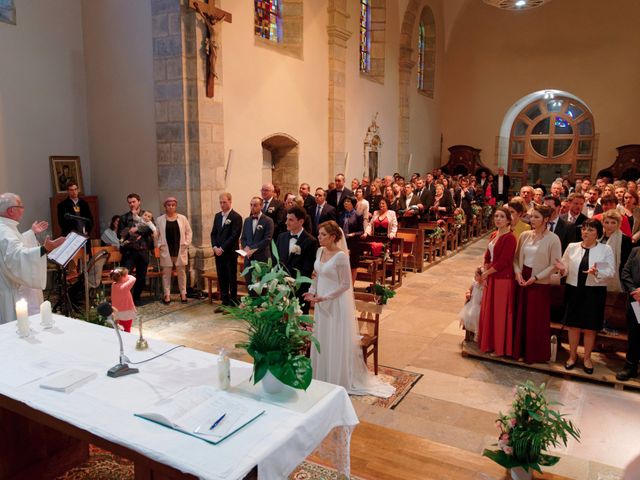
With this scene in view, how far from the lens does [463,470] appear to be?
3.53m

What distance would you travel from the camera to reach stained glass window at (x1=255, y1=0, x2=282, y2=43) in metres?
10.8

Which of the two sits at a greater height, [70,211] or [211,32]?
[211,32]

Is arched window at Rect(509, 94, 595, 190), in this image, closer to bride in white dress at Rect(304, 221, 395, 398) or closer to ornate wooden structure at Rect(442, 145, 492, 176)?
ornate wooden structure at Rect(442, 145, 492, 176)

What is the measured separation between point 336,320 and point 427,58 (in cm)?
1712

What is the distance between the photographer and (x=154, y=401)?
9.20 ft

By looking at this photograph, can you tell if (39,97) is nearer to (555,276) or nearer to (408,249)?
(408,249)

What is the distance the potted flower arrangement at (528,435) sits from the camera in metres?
3.22

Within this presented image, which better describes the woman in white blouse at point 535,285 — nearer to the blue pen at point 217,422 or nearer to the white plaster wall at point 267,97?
the blue pen at point 217,422

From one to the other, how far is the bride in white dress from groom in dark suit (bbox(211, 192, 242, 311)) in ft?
9.88

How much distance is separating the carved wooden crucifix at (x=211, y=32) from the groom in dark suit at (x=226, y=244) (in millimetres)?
1999

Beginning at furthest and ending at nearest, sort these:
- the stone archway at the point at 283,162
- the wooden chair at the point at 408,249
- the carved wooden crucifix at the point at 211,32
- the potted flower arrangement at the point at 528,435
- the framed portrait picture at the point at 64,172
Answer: the stone archway at the point at 283,162 < the wooden chair at the point at 408,249 < the framed portrait picture at the point at 64,172 < the carved wooden crucifix at the point at 211,32 < the potted flower arrangement at the point at 528,435

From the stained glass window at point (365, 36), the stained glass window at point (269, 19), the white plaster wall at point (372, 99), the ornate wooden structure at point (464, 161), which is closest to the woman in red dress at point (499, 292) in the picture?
the stained glass window at point (269, 19)

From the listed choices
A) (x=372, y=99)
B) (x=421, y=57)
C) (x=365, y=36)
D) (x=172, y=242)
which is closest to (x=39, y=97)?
(x=172, y=242)

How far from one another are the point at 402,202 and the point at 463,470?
8593 mm
